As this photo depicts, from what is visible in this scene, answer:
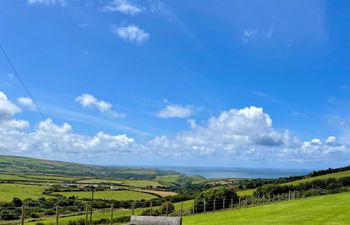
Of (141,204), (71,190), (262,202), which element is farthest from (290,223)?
(71,190)

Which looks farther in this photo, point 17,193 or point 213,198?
point 17,193

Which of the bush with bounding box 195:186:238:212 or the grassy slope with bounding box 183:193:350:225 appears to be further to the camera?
the bush with bounding box 195:186:238:212

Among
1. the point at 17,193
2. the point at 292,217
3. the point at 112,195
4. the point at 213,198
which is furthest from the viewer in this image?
the point at 112,195

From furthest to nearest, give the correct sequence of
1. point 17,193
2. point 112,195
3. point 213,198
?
1. point 112,195
2. point 17,193
3. point 213,198

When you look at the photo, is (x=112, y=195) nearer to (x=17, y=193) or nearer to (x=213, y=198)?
(x=17, y=193)

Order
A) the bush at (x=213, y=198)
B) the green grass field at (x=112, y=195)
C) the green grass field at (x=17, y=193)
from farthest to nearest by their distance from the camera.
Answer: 1. the green grass field at (x=112, y=195)
2. the green grass field at (x=17, y=193)
3. the bush at (x=213, y=198)

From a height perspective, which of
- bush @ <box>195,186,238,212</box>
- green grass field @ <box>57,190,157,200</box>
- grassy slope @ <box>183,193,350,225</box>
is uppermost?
grassy slope @ <box>183,193,350,225</box>

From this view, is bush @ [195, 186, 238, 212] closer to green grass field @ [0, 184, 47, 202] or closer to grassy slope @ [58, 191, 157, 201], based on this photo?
grassy slope @ [58, 191, 157, 201]

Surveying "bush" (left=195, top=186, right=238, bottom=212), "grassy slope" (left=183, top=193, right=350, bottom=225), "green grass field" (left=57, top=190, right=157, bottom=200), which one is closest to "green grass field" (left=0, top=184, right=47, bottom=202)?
"green grass field" (left=57, top=190, right=157, bottom=200)

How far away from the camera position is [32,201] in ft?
221

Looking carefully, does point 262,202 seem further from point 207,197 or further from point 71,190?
point 71,190

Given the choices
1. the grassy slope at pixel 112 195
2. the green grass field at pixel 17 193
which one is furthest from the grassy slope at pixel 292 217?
the green grass field at pixel 17 193

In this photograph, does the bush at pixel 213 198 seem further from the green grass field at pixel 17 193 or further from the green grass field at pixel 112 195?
the green grass field at pixel 17 193

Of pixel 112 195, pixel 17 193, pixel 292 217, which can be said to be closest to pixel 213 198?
pixel 292 217
